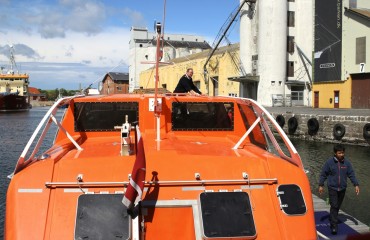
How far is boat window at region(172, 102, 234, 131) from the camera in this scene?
6078mm

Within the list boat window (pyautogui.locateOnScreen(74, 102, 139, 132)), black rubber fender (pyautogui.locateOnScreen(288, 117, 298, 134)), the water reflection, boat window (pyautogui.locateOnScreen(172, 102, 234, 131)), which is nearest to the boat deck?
the water reflection

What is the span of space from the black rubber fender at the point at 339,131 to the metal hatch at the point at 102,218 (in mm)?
25288

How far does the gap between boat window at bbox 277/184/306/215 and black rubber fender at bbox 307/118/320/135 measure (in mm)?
26133

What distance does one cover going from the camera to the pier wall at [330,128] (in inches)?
1019

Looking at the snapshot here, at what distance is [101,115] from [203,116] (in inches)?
58.9

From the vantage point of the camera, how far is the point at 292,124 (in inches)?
1236

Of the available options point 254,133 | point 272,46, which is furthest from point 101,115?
point 272,46

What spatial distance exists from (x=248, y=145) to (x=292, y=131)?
1054 inches

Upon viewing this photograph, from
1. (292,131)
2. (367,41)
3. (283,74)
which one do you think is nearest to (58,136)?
(292,131)

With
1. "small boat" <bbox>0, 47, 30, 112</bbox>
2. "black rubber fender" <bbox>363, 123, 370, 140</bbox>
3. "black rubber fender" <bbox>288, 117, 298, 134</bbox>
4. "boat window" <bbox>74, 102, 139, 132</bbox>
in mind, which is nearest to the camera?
"boat window" <bbox>74, 102, 139, 132</bbox>

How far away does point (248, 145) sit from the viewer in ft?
18.5

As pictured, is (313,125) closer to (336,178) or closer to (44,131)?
(336,178)

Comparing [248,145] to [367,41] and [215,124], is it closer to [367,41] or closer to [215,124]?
[215,124]

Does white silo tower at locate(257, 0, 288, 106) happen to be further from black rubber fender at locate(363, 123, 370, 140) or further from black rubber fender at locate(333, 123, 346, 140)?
Answer: black rubber fender at locate(363, 123, 370, 140)
